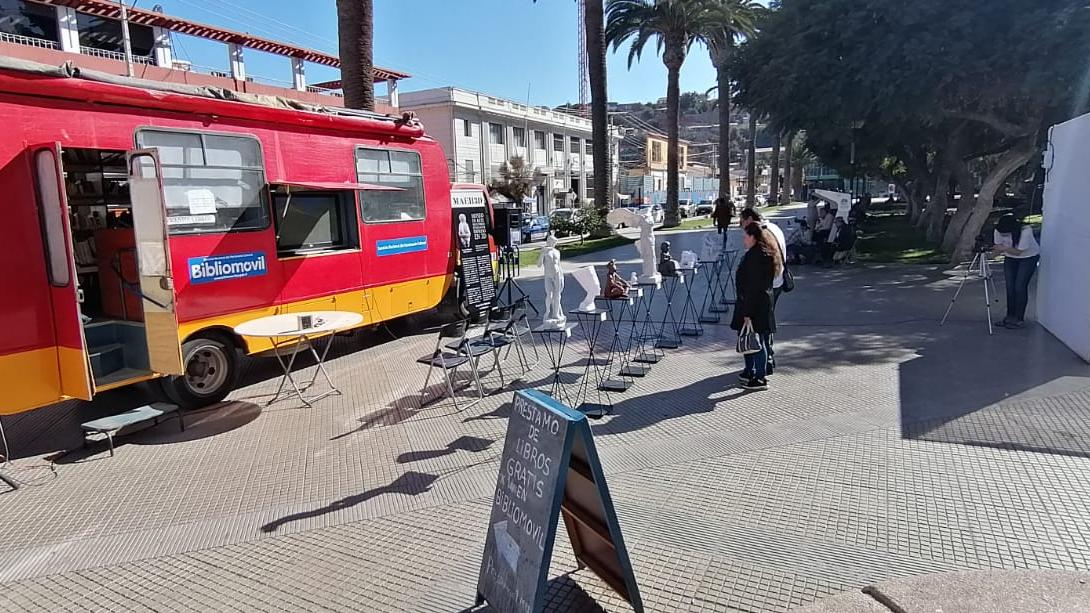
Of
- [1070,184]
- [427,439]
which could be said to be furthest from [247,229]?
[1070,184]

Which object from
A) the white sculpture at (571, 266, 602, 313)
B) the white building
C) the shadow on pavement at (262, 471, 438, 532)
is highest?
the white building

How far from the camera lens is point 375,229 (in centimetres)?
900

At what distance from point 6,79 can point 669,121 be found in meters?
28.3

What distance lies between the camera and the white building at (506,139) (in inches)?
1578

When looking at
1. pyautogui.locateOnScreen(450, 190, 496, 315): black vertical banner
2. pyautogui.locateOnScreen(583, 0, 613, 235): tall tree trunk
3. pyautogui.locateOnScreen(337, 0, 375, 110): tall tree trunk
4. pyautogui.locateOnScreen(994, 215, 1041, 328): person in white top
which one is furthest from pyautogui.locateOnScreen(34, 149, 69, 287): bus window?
pyautogui.locateOnScreen(583, 0, 613, 235): tall tree trunk

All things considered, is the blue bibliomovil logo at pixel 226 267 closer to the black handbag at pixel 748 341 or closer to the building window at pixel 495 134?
the black handbag at pixel 748 341

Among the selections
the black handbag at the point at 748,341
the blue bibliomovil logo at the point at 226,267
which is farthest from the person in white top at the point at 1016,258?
the blue bibliomovil logo at the point at 226,267

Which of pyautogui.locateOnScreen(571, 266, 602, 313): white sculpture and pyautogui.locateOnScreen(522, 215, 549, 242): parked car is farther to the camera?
pyautogui.locateOnScreen(522, 215, 549, 242): parked car

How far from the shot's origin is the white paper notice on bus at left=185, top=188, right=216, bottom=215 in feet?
21.8

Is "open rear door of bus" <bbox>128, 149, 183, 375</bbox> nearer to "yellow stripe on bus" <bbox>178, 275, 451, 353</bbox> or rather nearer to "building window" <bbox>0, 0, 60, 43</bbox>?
"yellow stripe on bus" <bbox>178, 275, 451, 353</bbox>

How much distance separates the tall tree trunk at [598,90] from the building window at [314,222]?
51.6 feet

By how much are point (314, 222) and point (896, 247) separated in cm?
1950

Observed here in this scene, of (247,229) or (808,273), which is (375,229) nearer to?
(247,229)

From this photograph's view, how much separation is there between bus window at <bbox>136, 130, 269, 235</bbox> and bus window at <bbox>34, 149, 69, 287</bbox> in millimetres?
905
